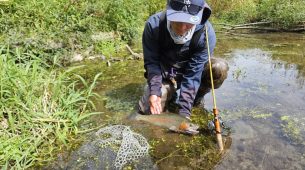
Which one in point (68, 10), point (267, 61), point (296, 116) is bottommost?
point (267, 61)

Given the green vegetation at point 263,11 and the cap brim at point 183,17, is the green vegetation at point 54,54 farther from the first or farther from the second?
the cap brim at point 183,17

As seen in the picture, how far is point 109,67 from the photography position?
6.55 metres

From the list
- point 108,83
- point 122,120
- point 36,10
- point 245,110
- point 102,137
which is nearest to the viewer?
point 102,137

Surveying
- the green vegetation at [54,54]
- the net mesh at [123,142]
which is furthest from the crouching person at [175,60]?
the green vegetation at [54,54]

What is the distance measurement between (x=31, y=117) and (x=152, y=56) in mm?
1529

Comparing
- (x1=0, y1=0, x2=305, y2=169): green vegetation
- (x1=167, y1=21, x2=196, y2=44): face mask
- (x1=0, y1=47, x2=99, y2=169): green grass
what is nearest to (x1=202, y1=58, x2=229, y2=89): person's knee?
(x1=167, y1=21, x2=196, y2=44): face mask

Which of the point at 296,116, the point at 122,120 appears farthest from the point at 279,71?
the point at 122,120

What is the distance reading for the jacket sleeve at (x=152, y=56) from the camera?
382 cm

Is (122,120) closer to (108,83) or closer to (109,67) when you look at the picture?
(108,83)

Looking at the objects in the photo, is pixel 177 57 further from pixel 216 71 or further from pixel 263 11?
pixel 263 11

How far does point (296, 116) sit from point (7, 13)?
5643 millimetres

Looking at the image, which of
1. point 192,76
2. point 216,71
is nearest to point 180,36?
point 192,76

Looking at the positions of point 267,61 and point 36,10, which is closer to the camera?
point 36,10

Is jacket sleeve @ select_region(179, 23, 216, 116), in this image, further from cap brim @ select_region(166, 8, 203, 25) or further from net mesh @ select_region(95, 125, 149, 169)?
net mesh @ select_region(95, 125, 149, 169)
